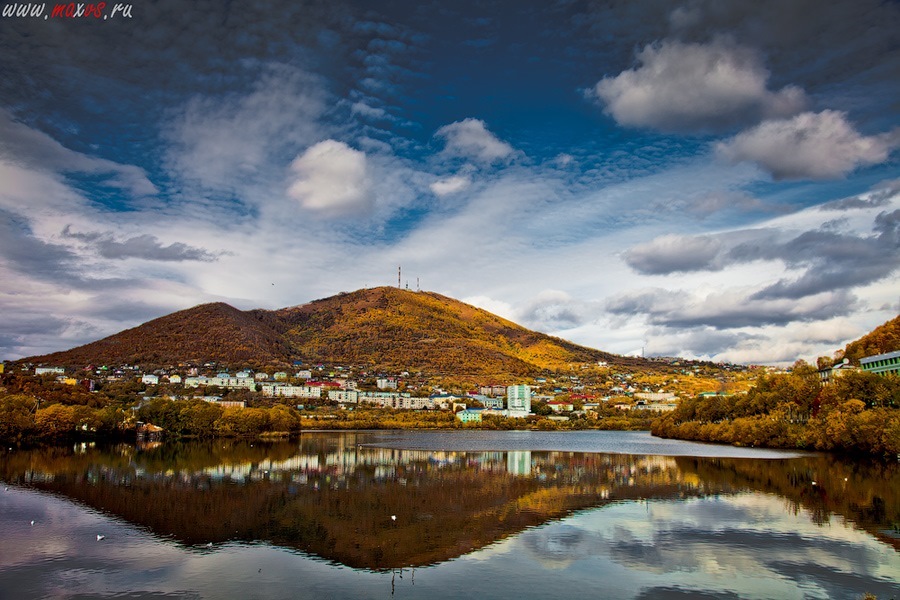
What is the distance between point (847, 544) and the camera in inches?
975

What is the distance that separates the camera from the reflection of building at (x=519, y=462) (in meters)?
50.3

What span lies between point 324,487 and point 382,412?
110m

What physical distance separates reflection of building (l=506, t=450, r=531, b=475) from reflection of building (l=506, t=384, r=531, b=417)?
9603cm

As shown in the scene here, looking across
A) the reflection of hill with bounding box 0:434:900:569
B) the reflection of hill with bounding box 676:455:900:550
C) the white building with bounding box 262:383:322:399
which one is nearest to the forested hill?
the reflection of hill with bounding box 676:455:900:550

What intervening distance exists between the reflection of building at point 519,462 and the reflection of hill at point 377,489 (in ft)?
1.02

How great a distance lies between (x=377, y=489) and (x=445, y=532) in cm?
1240

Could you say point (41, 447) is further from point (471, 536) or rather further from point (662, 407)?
point (662, 407)

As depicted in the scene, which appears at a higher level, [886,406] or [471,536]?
[886,406]

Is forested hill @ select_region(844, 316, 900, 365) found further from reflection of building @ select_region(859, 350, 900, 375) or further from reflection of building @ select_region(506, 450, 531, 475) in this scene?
reflection of building @ select_region(506, 450, 531, 475)

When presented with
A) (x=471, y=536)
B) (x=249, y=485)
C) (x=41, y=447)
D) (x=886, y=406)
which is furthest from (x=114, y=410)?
(x=886, y=406)

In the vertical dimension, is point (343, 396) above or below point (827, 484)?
above

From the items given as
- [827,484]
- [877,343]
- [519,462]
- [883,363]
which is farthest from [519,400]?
[827,484]

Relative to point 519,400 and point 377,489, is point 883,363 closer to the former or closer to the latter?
point 377,489

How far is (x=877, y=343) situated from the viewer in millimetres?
97000
